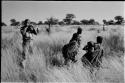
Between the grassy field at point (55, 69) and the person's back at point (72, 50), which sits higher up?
the person's back at point (72, 50)

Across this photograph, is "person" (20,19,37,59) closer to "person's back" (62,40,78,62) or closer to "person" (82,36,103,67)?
"person's back" (62,40,78,62)

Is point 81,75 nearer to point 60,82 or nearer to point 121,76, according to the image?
point 60,82

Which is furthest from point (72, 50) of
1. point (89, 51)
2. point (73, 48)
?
point (89, 51)

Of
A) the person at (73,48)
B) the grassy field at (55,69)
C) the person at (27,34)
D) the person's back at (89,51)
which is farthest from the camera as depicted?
the person at (27,34)

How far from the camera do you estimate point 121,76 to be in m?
4.51

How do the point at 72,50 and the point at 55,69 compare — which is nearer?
the point at 55,69

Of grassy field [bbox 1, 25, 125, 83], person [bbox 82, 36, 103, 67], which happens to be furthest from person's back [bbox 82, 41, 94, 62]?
grassy field [bbox 1, 25, 125, 83]

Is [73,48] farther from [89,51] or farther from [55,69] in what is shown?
[55,69]

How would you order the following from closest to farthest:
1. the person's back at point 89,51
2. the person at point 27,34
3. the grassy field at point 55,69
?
the grassy field at point 55,69 < the person's back at point 89,51 < the person at point 27,34

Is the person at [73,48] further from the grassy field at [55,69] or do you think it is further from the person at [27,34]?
the person at [27,34]

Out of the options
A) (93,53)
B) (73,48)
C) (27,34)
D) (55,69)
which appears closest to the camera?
(55,69)

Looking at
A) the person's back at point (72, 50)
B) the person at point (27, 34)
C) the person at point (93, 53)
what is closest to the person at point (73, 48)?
the person's back at point (72, 50)

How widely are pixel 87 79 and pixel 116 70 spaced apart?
0.84 m

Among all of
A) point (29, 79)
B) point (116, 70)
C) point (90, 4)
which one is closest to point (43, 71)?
point (29, 79)
